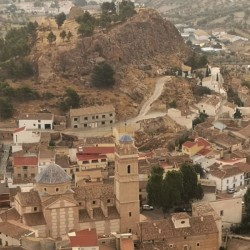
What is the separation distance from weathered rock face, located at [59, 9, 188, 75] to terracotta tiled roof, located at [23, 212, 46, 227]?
1096 inches

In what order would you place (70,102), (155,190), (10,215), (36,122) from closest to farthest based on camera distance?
(10,215) < (155,190) < (36,122) < (70,102)

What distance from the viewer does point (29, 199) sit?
33094 mm

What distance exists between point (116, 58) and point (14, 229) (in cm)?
3188

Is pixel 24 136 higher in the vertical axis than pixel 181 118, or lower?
lower

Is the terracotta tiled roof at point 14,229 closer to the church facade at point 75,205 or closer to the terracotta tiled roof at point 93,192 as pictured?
the church facade at point 75,205

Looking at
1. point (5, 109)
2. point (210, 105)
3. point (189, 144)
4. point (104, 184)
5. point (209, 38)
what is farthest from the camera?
point (209, 38)

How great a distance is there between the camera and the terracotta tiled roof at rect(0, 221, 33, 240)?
30938 mm

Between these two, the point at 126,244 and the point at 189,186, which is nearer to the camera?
the point at 126,244

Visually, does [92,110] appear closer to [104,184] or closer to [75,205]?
[104,184]

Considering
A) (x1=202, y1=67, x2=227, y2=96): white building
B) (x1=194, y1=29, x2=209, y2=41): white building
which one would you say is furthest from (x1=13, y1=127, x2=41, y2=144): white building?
(x1=194, y1=29, x2=209, y2=41): white building

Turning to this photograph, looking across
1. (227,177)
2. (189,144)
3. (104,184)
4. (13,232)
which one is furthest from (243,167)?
(13,232)

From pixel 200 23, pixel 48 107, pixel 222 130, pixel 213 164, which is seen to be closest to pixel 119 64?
pixel 48 107

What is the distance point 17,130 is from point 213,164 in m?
14.6

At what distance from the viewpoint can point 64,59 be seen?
196ft
